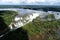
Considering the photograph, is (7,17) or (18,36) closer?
(18,36)

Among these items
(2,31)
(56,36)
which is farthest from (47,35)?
(2,31)

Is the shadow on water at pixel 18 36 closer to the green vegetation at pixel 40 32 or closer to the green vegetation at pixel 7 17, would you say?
the green vegetation at pixel 40 32

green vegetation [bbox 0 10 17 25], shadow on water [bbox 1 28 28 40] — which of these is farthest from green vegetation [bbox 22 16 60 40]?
green vegetation [bbox 0 10 17 25]

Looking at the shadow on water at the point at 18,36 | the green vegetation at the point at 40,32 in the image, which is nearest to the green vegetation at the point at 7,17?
the green vegetation at the point at 40,32

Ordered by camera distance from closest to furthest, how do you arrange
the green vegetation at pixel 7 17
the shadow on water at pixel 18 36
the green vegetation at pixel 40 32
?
the shadow on water at pixel 18 36 → the green vegetation at pixel 40 32 → the green vegetation at pixel 7 17

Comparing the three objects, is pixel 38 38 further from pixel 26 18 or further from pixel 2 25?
pixel 26 18

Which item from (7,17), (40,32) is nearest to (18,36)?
(40,32)

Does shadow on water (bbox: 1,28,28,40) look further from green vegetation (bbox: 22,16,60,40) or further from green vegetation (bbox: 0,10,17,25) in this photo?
green vegetation (bbox: 0,10,17,25)

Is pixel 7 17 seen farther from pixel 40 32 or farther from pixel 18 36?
pixel 18 36

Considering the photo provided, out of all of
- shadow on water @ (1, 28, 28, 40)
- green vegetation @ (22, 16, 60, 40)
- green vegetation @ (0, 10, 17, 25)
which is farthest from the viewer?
green vegetation @ (0, 10, 17, 25)

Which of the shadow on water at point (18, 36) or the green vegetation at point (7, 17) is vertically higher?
the shadow on water at point (18, 36)

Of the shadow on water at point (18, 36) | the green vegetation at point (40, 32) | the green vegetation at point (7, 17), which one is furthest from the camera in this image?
the green vegetation at point (7, 17)
